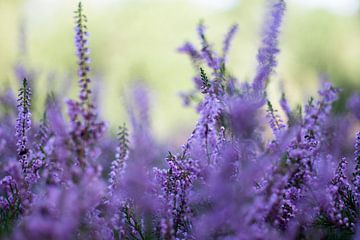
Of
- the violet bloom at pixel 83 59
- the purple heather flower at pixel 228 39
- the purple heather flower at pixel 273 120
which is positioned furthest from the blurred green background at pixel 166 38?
the violet bloom at pixel 83 59

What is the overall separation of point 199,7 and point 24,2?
5974mm

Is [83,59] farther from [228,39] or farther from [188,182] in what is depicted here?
[228,39]

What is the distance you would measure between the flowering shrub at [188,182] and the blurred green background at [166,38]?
12130mm

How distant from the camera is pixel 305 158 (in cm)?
230

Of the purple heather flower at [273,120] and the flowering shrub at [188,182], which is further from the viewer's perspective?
the purple heather flower at [273,120]

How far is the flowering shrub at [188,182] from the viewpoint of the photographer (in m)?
2.02

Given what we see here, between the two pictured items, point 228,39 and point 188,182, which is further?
point 228,39

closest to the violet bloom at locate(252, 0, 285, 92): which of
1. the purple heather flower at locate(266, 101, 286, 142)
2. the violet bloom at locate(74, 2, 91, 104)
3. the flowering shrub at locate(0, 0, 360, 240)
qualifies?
the flowering shrub at locate(0, 0, 360, 240)

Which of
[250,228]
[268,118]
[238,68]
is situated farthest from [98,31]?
[250,228]

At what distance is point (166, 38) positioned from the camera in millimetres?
16891

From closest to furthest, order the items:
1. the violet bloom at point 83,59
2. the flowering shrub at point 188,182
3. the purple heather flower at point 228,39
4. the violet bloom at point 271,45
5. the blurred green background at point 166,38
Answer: the flowering shrub at point 188,182, the violet bloom at point 83,59, the violet bloom at point 271,45, the purple heather flower at point 228,39, the blurred green background at point 166,38

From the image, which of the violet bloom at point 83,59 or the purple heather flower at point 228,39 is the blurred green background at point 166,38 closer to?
the purple heather flower at point 228,39

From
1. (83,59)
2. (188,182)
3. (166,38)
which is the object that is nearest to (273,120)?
(188,182)

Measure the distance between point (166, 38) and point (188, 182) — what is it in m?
14.5
